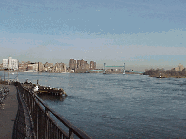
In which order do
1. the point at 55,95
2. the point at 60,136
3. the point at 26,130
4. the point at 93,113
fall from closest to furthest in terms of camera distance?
the point at 60,136, the point at 26,130, the point at 93,113, the point at 55,95

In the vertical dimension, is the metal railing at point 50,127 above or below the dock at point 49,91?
above

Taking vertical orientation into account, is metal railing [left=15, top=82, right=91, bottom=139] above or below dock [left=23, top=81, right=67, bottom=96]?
above

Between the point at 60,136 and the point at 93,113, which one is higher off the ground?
the point at 60,136

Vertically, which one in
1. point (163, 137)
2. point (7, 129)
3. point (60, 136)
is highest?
point (60, 136)

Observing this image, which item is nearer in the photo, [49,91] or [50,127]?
[50,127]

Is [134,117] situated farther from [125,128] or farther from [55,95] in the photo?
[55,95]

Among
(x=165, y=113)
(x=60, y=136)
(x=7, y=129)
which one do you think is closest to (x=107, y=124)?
(x=165, y=113)

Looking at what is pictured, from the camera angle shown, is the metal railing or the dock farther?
the dock

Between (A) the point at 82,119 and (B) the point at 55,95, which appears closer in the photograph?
(A) the point at 82,119

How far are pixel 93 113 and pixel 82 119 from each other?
11.9 ft

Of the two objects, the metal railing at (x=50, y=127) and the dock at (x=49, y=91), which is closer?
the metal railing at (x=50, y=127)

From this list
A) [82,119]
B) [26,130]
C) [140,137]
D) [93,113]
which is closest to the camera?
[26,130]

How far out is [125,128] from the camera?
857 inches

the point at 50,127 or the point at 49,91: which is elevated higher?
the point at 50,127
